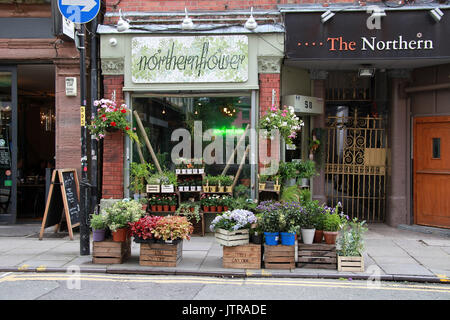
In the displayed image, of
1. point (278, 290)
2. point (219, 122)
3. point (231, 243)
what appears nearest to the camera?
point (278, 290)

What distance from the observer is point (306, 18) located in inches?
405

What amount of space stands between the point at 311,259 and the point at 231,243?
1.38 metres

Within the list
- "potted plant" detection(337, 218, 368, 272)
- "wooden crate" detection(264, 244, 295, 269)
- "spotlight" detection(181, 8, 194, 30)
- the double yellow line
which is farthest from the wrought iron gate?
the double yellow line

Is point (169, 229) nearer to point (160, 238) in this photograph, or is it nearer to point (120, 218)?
point (160, 238)

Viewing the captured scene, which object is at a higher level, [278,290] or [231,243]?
[231,243]

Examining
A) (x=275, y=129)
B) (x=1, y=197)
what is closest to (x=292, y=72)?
(x=275, y=129)

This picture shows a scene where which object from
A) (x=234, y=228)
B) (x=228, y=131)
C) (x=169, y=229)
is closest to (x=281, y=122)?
(x=228, y=131)

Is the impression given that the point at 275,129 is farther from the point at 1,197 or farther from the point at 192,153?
the point at 1,197

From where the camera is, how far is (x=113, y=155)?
35.6ft

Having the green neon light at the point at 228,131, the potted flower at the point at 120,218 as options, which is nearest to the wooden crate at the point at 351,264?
the potted flower at the point at 120,218

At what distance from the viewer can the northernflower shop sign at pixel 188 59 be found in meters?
10.5

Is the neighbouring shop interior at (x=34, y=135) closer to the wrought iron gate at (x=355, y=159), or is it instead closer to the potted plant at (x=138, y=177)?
the potted plant at (x=138, y=177)

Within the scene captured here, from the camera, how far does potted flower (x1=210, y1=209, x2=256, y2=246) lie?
7387 mm

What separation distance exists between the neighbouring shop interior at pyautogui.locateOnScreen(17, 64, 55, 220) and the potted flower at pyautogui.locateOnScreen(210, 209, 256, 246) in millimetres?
5536
